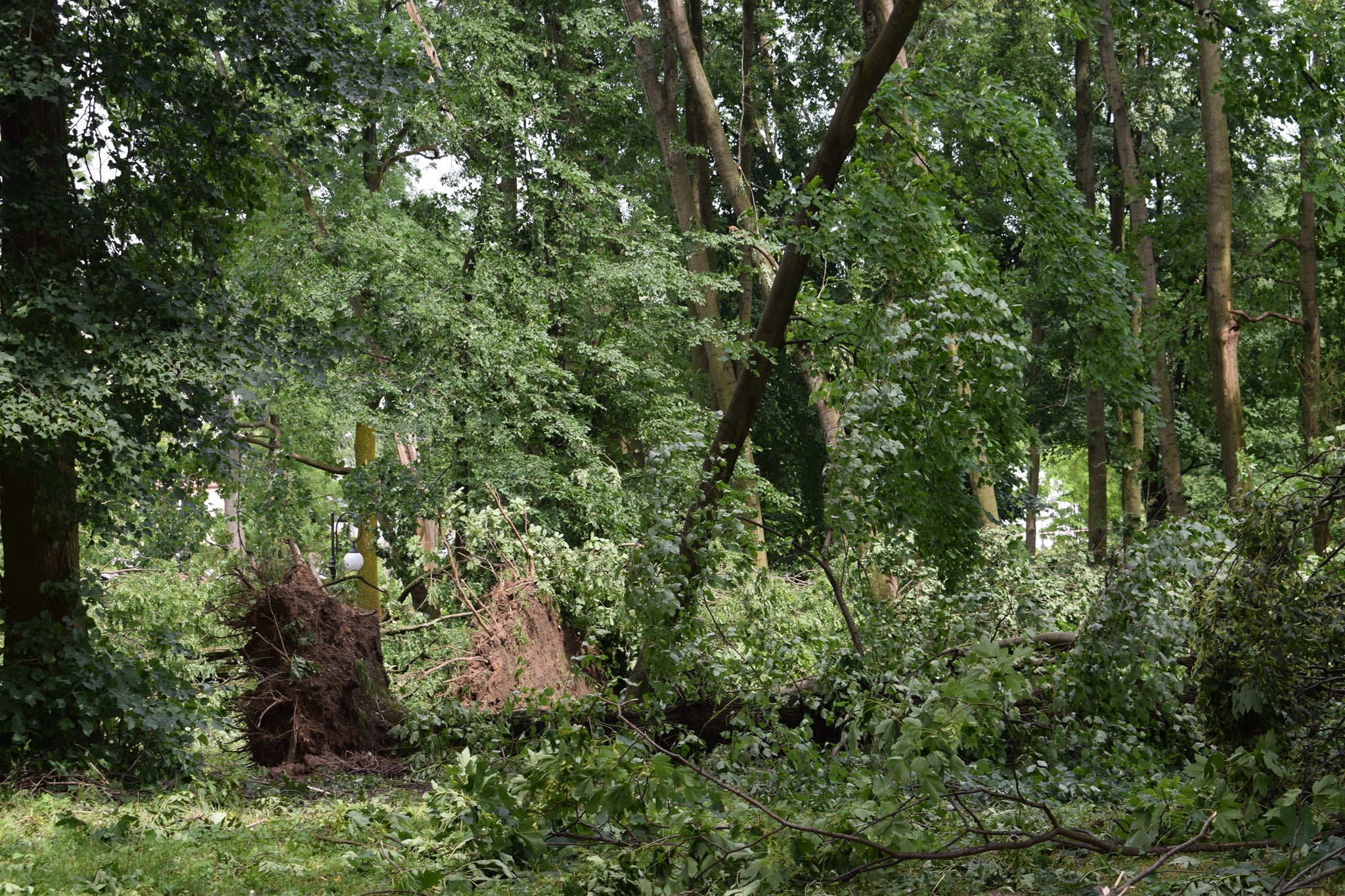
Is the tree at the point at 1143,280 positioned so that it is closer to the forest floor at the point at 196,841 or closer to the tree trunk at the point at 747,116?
the tree trunk at the point at 747,116

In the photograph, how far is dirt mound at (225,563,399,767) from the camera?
31.8ft

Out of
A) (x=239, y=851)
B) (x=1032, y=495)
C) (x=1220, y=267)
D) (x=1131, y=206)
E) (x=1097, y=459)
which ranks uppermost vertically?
(x=1131, y=206)

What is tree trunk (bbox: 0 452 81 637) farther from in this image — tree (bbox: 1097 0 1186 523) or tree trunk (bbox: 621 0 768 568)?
tree (bbox: 1097 0 1186 523)

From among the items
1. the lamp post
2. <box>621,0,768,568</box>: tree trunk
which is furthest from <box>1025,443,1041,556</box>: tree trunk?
the lamp post

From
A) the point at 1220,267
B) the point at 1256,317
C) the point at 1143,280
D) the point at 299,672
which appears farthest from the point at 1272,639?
the point at 1143,280

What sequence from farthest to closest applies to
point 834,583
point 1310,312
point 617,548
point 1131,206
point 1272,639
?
1. point 1131,206
2. point 1310,312
3. point 617,548
4. point 834,583
5. point 1272,639

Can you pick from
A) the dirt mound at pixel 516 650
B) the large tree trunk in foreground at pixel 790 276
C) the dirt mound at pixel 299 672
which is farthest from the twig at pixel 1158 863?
the dirt mound at pixel 299 672

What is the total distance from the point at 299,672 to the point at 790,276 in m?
5.23

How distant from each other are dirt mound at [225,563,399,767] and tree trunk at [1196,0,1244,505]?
1020 cm

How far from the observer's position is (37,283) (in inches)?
→ 297

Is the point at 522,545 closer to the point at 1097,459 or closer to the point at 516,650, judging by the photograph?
the point at 516,650

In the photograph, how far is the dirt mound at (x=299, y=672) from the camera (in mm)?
9680

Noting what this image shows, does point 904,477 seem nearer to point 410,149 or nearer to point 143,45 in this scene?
point 143,45

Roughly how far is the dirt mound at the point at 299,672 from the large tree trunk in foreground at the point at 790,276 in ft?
14.0
